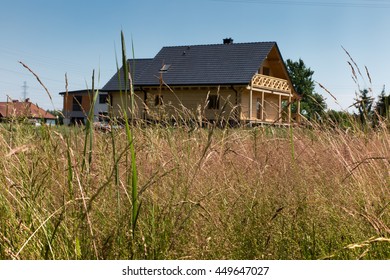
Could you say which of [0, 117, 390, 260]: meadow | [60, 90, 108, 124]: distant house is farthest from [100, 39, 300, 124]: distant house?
[0, 117, 390, 260]: meadow

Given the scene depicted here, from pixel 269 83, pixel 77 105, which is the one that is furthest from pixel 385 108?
pixel 77 105

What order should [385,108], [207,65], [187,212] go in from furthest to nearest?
[207,65]
[385,108]
[187,212]

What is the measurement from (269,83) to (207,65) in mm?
4013

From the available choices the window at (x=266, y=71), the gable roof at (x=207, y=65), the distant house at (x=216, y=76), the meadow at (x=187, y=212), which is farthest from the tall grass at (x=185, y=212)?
Result: the window at (x=266, y=71)

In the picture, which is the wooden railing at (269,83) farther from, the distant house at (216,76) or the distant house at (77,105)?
the distant house at (77,105)

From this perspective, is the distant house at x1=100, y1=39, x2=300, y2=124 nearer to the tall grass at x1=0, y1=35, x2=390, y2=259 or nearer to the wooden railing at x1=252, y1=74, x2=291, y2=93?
the wooden railing at x1=252, y1=74, x2=291, y2=93

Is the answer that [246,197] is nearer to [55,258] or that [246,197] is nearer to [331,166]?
[331,166]

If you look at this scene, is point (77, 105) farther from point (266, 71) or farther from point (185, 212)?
point (185, 212)

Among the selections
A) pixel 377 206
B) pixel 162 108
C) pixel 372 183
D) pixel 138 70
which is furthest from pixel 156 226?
pixel 138 70

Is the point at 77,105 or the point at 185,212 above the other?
the point at 77,105

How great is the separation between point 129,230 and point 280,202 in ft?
3.06

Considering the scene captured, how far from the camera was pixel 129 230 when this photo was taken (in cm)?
206

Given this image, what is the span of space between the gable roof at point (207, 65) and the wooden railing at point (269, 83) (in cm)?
56

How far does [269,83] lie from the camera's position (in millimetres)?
30125
